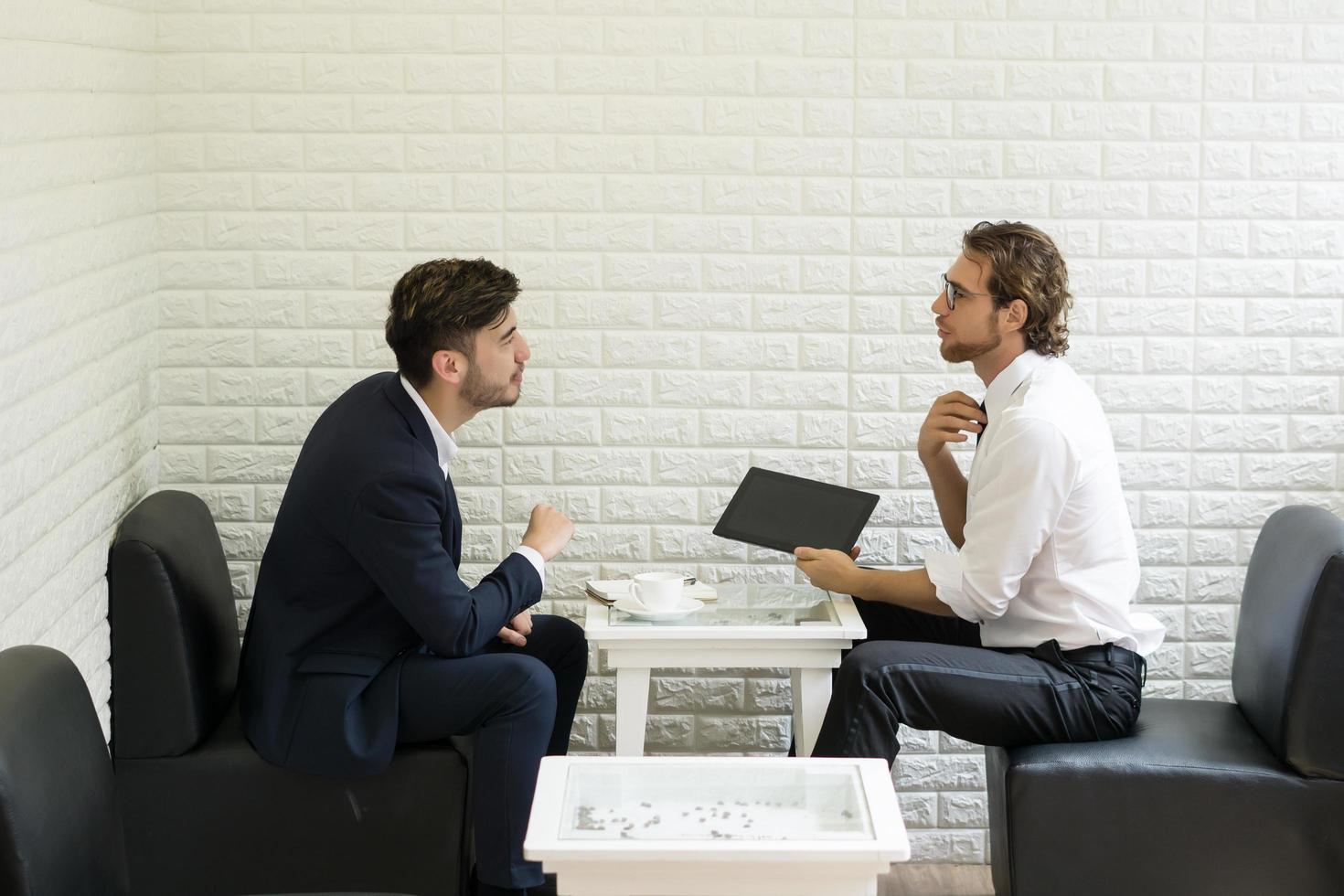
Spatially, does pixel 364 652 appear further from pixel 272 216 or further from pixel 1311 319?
pixel 1311 319

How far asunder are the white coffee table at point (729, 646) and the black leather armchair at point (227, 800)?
35cm

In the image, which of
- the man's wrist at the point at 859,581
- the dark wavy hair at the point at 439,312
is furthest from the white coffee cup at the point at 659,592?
the dark wavy hair at the point at 439,312

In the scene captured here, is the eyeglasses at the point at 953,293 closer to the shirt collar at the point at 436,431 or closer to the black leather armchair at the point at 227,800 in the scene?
the shirt collar at the point at 436,431

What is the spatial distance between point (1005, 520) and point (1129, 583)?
314mm

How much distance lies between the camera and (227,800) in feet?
9.05

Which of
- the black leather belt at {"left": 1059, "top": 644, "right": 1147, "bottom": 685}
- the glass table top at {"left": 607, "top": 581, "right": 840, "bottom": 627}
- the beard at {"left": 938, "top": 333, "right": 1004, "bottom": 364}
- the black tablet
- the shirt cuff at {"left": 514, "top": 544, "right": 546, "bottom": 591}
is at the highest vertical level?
the beard at {"left": 938, "top": 333, "right": 1004, "bottom": 364}

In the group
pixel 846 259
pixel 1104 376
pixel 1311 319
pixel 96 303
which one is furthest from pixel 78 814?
pixel 1311 319

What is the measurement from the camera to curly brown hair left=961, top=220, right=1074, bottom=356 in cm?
288

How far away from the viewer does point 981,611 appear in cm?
279

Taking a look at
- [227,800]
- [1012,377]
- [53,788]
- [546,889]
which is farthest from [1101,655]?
[53,788]

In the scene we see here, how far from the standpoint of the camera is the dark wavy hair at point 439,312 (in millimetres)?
2750

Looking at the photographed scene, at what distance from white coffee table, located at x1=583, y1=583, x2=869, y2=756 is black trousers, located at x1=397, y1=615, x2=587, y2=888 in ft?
0.52

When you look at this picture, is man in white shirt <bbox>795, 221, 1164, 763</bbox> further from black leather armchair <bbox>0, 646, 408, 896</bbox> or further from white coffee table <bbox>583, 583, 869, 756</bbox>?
black leather armchair <bbox>0, 646, 408, 896</bbox>

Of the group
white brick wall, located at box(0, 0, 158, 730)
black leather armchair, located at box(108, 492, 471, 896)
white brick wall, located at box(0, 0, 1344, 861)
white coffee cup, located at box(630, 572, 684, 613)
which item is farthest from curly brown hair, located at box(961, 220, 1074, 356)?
white brick wall, located at box(0, 0, 158, 730)
